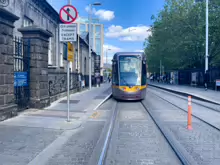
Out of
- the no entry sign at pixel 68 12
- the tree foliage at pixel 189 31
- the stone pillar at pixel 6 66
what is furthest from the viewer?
the tree foliage at pixel 189 31

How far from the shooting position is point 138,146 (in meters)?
5.14

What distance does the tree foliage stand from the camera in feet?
92.6

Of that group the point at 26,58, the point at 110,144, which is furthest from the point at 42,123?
the point at 26,58

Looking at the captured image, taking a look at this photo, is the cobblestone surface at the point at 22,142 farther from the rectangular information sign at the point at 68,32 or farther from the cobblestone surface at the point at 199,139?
the cobblestone surface at the point at 199,139

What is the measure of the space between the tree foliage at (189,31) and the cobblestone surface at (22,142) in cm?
2656

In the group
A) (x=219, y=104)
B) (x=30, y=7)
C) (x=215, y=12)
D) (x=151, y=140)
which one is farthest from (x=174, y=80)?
(x=151, y=140)

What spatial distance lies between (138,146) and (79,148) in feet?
4.66

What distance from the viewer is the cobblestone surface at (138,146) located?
4305mm

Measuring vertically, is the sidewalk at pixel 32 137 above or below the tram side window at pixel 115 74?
below

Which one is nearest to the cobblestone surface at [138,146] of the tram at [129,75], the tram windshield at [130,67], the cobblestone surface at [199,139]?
the cobblestone surface at [199,139]

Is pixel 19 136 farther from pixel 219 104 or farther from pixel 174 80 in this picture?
pixel 174 80

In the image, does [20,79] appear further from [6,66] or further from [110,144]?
[110,144]

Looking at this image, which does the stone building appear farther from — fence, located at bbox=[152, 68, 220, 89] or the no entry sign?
fence, located at bbox=[152, 68, 220, 89]

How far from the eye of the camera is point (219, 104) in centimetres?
1244
